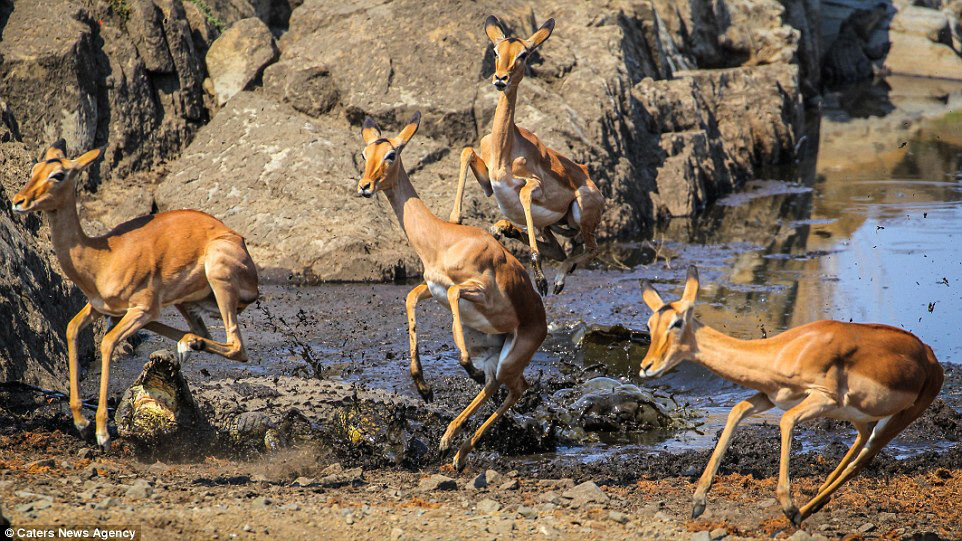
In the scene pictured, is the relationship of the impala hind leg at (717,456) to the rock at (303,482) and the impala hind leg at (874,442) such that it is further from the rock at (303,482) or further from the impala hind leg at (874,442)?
the rock at (303,482)

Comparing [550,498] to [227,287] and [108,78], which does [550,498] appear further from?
[108,78]

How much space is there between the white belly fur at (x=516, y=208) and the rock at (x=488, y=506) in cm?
326

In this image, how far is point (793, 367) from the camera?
7355 mm

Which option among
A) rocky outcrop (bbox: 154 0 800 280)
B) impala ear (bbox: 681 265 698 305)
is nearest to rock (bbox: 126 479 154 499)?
impala ear (bbox: 681 265 698 305)

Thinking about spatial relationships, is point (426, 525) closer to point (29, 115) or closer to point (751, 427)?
point (751, 427)

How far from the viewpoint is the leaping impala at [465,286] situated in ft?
27.6

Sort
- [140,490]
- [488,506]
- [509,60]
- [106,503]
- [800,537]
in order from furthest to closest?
[509,60] < [488,506] < [140,490] < [800,537] < [106,503]

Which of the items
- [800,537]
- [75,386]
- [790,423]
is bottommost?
[800,537]

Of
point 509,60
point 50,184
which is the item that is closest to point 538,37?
point 509,60

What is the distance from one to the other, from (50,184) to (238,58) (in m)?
10.9

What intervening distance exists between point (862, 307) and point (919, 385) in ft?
24.7

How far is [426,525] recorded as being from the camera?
7.11 metres
